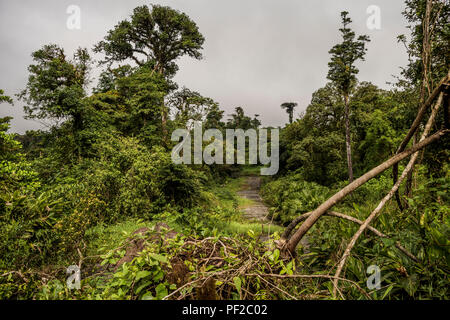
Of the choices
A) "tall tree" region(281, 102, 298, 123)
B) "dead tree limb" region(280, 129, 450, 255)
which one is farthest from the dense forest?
"tall tree" region(281, 102, 298, 123)

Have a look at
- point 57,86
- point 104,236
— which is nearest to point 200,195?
point 104,236

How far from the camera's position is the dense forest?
1436 mm

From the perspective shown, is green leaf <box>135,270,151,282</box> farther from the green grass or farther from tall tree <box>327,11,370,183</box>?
tall tree <box>327,11,370,183</box>

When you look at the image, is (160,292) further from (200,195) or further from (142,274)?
(200,195)

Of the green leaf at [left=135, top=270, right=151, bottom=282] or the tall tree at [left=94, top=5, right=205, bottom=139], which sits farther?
the tall tree at [left=94, top=5, right=205, bottom=139]

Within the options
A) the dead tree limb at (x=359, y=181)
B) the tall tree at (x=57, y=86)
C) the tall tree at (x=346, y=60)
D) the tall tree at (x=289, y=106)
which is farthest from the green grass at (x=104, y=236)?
the tall tree at (x=289, y=106)

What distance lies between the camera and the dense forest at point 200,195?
144 centimetres

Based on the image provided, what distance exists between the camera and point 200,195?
29.4 feet

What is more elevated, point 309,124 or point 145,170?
point 309,124

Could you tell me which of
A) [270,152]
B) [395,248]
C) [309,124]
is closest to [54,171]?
[395,248]
